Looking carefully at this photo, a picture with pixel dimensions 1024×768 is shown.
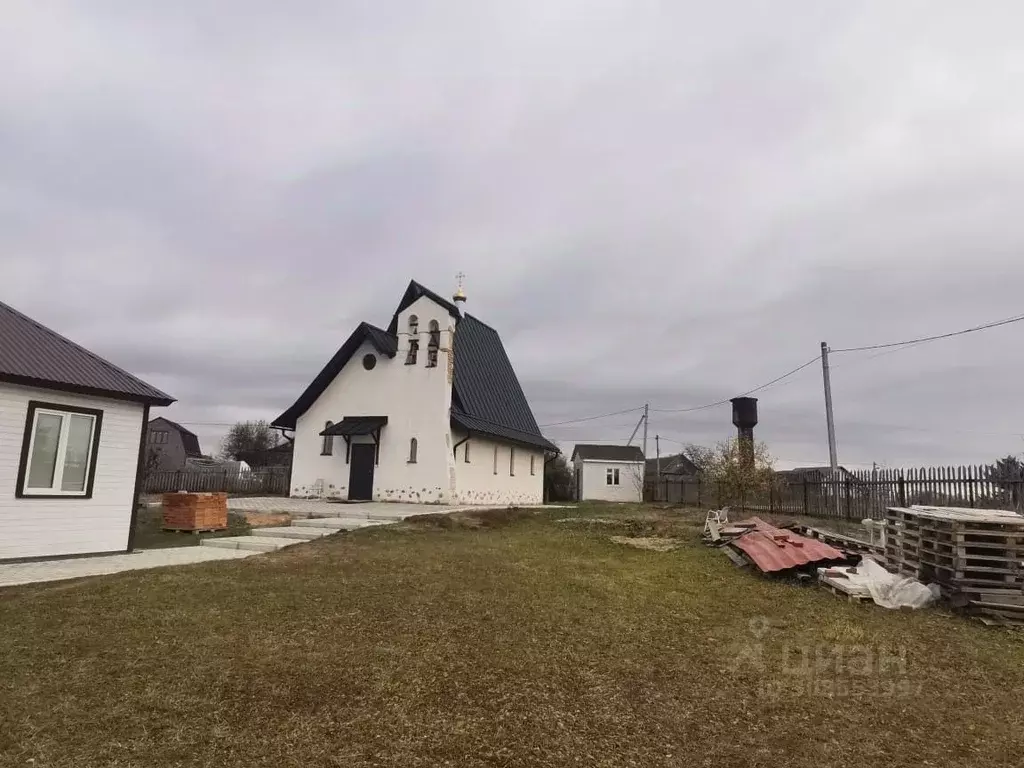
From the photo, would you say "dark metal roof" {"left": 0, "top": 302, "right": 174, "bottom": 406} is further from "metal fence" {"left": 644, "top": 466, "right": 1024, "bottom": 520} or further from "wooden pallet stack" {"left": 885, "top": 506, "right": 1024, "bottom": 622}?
"metal fence" {"left": 644, "top": 466, "right": 1024, "bottom": 520}

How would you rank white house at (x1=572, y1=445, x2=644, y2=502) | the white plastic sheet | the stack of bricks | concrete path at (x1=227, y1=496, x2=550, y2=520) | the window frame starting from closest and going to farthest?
the white plastic sheet → the window frame → the stack of bricks → concrete path at (x1=227, y1=496, x2=550, y2=520) → white house at (x1=572, y1=445, x2=644, y2=502)

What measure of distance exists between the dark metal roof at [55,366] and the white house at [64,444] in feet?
0.05

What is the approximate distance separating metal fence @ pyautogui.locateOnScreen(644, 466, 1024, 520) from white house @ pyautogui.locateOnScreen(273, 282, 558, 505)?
9.21m

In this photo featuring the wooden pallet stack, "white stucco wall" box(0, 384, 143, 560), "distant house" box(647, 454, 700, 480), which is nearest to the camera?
the wooden pallet stack

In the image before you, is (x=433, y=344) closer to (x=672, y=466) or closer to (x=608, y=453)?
(x=608, y=453)

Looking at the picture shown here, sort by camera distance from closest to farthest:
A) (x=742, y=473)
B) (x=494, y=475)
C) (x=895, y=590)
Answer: (x=895, y=590) → (x=742, y=473) → (x=494, y=475)

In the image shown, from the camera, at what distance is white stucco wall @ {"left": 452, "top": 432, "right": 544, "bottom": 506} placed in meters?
23.2

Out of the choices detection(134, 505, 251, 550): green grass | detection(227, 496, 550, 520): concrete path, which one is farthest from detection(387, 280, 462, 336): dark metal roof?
detection(134, 505, 251, 550): green grass

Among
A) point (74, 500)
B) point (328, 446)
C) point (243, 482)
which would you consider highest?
point (328, 446)

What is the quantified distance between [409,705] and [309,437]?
21.3 metres

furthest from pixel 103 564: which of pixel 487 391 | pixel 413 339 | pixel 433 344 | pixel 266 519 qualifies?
pixel 487 391

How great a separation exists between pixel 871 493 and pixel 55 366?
18.1 metres

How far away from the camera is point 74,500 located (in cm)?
989

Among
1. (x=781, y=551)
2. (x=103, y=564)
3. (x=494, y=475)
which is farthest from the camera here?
(x=494, y=475)
